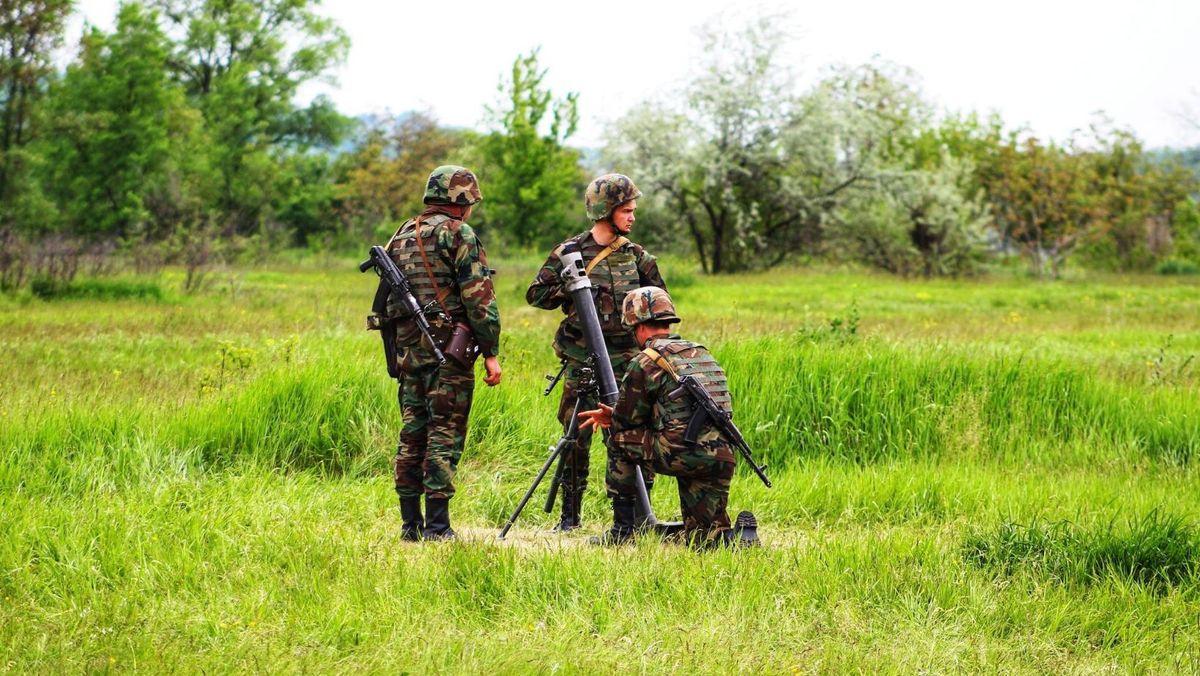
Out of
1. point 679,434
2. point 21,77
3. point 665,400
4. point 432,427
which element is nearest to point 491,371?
point 432,427

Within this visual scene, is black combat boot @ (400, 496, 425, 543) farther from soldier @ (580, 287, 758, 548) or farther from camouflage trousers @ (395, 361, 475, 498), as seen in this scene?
soldier @ (580, 287, 758, 548)

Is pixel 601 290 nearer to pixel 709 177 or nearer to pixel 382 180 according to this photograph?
pixel 709 177

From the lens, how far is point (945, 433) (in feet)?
29.9

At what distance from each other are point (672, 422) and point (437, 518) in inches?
59.2

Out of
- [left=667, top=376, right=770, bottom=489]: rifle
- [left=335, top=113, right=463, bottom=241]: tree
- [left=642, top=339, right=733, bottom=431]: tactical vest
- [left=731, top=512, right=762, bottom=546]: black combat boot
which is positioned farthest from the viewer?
[left=335, top=113, right=463, bottom=241]: tree

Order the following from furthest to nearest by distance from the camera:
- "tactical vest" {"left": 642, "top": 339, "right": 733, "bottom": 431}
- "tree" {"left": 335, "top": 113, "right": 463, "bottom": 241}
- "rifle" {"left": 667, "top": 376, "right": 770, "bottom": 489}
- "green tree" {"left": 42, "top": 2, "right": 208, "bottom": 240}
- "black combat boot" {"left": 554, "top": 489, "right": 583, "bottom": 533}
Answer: "tree" {"left": 335, "top": 113, "right": 463, "bottom": 241}
"green tree" {"left": 42, "top": 2, "right": 208, "bottom": 240}
"black combat boot" {"left": 554, "top": 489, "right": 583, "bottom": 533}
"tactical vest" {"left": 642, "top": 339, "right": 733, "bottom": 431}
"rifle" {"left": 667, "top": 376, "right": 770, "bottom": 489}

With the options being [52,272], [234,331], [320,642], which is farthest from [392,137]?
[320,642]

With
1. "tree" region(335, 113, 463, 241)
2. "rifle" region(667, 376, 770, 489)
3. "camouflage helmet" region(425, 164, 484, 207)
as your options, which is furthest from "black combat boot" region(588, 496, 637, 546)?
"tree" region(335, 113, 463, 241)

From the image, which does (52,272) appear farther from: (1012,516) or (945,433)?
(1012,516)

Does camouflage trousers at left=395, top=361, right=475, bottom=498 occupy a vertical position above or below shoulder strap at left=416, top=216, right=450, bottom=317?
below

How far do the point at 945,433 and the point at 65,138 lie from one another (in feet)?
94.5

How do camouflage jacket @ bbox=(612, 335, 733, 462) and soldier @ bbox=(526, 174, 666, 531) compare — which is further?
soldier @ bbox=(526, 174, 666, 531)

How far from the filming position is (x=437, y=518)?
Answer: 6699mm

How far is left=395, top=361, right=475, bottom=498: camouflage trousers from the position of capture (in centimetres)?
670
